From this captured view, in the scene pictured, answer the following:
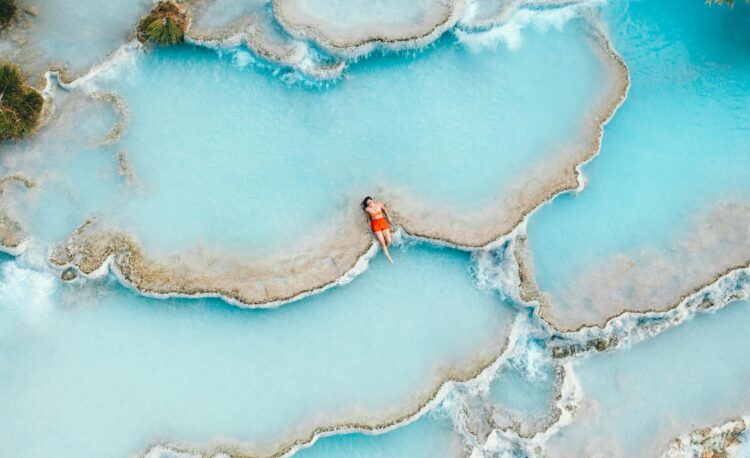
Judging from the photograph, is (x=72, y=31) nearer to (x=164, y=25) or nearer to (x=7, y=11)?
(x=7, y=11)

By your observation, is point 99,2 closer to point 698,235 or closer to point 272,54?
point 272,54

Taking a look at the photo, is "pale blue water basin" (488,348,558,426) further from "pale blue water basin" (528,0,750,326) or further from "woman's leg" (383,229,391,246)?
"woman's leg" (383,229,391,246)

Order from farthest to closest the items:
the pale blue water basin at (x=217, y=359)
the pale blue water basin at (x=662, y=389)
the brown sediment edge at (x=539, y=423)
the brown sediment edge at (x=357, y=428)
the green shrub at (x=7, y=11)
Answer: the green shrub at (x=7, y=11)
the pale blue water basin at (x=662, y=389)
the brown sediment edge at (x=539, y=423)
the pale blue water basin at (x=217, y=359)
the brown sediment edge at (x=357, y=428)

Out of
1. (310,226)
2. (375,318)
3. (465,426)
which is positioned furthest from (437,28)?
(465,426)

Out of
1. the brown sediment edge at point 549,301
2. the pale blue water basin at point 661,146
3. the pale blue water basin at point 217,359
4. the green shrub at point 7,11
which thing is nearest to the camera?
the pale blue water basin at point 217,359

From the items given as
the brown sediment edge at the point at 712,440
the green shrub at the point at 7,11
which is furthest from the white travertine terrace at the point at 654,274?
the green shrub at the point at 7,11

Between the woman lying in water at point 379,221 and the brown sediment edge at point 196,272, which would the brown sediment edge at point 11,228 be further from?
the woman lying in water at point 379,221

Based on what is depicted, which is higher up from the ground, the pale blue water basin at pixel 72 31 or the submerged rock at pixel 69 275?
the pale blue water basin at pixel 72 31
